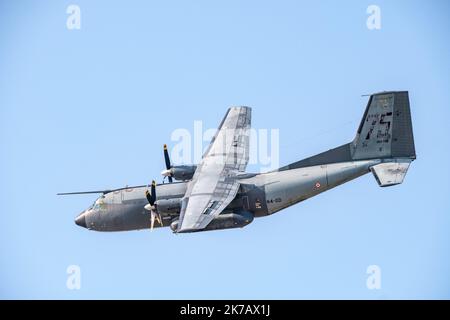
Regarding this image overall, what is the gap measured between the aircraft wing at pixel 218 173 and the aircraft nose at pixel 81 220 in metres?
7.76

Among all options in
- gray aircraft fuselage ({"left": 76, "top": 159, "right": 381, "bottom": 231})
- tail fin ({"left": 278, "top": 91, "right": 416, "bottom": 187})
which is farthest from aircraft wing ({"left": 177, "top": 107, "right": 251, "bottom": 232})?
tail fin ({"left": 278, "top": 91, "right": 416, "bottom": 187})

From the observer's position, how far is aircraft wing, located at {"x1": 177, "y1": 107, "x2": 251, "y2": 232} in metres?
64.0

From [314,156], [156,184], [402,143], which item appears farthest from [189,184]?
[402,143]

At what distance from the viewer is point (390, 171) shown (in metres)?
64.7

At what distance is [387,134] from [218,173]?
10890 millimetres

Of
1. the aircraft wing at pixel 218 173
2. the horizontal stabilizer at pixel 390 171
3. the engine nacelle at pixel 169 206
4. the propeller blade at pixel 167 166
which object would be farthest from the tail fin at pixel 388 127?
the propeller blade at pixel 167 166

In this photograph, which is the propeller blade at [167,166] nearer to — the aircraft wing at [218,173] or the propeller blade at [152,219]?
the aircraft wing at [218,173]

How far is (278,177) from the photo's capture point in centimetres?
6812

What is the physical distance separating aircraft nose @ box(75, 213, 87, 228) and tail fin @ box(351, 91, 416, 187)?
712 inches

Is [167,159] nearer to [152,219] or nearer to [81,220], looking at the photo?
[152,219]

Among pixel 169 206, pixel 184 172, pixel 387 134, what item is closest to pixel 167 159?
pixel 184 172

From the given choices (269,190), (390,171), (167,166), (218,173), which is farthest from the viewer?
(167,166)

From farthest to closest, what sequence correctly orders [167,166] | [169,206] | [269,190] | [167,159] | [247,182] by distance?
[167,159], [167,166], [247,182], [269,190], [169,206]

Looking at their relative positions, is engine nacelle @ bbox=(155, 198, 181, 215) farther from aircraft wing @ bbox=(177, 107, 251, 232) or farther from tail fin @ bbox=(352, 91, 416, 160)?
tail fin @ bbox=(352, 91, 416, 160)
